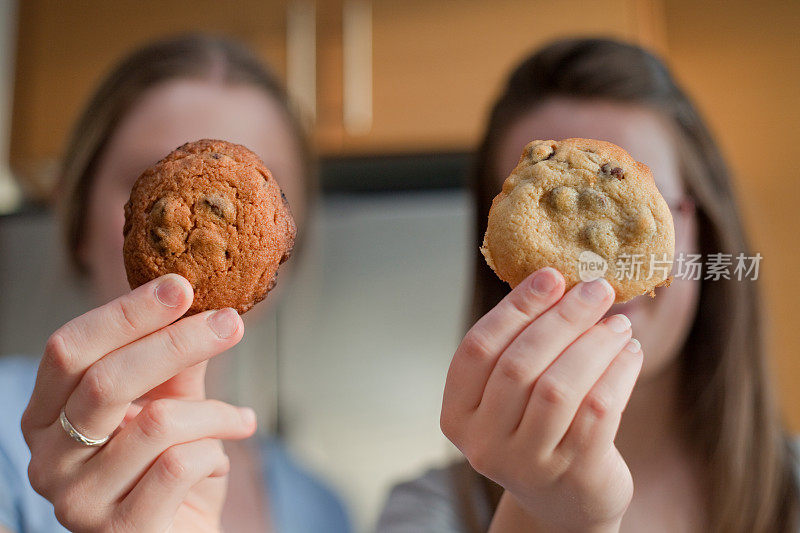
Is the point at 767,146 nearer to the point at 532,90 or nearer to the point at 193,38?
the point at 532,90

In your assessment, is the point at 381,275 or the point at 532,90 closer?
the point at 532,90

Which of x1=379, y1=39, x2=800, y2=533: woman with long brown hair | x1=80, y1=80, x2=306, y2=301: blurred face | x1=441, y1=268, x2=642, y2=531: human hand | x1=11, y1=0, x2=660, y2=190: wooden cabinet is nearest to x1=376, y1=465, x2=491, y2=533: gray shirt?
x1=379, y1=39, x2=800, y2=533: woman with long brown hair

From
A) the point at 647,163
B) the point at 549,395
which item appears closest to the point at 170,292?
the point at 549,395

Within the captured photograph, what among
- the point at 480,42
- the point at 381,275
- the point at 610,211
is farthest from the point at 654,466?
the point at 480,42

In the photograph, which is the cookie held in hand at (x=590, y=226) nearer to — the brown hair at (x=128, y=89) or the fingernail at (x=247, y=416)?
the fingernail at (x=247, y=416)

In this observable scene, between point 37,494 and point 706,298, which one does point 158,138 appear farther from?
point 706,298

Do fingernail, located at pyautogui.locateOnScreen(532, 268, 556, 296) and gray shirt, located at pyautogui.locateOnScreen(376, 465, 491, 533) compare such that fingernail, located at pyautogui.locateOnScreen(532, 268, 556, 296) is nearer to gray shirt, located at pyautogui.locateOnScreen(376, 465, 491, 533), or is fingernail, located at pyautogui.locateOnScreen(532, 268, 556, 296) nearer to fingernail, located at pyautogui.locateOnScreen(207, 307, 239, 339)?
fingernail, located at pyautogui.locateOnScreen(207, 307, 239, 339)
